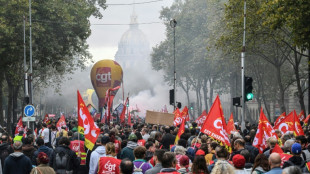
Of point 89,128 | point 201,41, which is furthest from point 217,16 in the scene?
point 89,128

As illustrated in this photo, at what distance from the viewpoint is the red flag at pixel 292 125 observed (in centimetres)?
1720

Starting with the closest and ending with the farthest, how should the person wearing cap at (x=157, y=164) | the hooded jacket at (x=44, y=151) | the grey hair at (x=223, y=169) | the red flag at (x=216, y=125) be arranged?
the grey hair at (x=223, y=169)
the person wearing cap at (x=157, y=164)
the red flag at (x=216, y=125)
the hooded jacket at (x=44, y=151)

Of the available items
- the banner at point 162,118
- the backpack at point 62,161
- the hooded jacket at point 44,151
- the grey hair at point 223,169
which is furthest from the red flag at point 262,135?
the banner at point 162,118

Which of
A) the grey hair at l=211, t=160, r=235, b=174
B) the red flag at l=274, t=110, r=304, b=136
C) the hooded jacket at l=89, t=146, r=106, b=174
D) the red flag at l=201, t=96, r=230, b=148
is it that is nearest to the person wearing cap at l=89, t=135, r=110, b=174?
the hooded jacket at l=89, t=146, r=106, b=174

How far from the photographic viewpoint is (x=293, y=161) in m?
10.2

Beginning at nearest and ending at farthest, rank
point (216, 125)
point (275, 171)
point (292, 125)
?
point (275, 171), point (216, 125), point (292, 125)

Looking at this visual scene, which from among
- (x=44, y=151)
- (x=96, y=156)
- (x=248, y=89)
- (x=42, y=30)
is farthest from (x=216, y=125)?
(x=42, y=30)

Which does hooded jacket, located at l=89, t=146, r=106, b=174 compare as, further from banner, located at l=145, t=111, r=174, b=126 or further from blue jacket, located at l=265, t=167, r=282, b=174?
banner, located at l=145, t=111, r=174, b=126

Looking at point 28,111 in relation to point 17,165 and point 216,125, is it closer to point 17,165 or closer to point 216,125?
point 17,165

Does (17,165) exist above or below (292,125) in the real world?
below

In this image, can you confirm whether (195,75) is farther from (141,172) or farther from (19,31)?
(141,172)

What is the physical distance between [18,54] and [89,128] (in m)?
27.0

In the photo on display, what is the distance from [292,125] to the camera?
17.4m

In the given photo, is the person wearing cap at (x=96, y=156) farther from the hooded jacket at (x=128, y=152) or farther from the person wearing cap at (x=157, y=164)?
the person wearing cap at (x=157, y=164)
